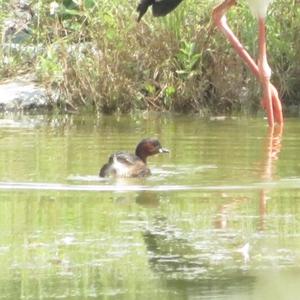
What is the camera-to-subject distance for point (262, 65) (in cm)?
1066

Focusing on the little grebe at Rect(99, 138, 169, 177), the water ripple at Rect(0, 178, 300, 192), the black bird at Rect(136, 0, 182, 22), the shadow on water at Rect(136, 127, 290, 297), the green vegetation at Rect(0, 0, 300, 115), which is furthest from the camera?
the green vegetation at Rect(0, 0, 300, 115)

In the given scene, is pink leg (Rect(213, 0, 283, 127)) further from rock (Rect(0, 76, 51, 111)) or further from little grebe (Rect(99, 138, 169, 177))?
little grebe (Rect(99, 138, 169, 177))

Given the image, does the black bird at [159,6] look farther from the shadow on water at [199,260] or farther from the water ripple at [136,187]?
the shadow on water at [199,260]

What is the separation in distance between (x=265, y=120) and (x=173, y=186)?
3.84m

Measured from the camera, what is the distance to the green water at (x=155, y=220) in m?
5.16

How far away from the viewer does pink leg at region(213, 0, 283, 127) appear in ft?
34.2

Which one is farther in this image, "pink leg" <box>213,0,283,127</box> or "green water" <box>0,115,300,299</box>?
"pink leg" <box>213,0,283,127</box>

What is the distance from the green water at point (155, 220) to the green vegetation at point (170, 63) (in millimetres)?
1932

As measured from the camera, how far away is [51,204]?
677 centimetres

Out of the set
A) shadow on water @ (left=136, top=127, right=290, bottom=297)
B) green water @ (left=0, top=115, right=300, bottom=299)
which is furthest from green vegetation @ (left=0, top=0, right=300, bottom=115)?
shadow on water @ (left=136, top=127, right=290, bottom=297)

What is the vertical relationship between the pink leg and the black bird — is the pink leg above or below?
below

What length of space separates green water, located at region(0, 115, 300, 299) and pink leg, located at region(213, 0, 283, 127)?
0.79m

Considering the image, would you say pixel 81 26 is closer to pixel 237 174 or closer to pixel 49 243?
pixel 237 174

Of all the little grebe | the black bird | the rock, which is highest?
the black bird
